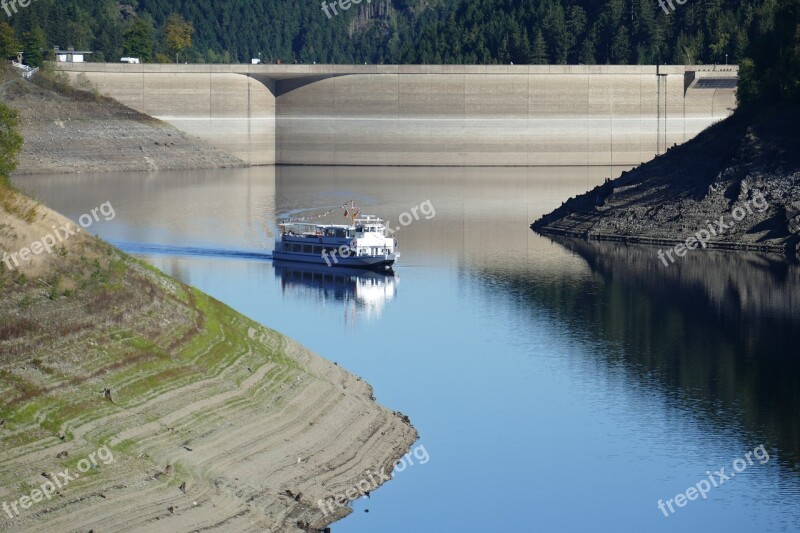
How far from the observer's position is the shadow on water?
4184 cm

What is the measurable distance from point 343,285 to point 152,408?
120 ft

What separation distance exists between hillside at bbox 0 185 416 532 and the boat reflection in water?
2179cm

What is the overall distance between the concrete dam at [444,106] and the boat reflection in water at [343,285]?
72.9 m

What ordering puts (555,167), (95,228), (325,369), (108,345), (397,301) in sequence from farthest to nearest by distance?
(555,167)
(95,228)
(397,301)
(325,369)
(108,345)

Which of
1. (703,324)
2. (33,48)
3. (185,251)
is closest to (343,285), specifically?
(185,251)

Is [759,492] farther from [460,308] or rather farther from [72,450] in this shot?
[460,308]

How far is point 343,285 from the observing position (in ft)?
221

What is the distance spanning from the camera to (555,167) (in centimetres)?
14488

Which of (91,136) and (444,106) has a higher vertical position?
(444,106)

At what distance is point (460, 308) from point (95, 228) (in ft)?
110

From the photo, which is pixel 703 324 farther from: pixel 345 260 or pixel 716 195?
pixel 716 195

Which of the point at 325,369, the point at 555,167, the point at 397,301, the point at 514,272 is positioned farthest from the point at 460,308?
the point at 555,167

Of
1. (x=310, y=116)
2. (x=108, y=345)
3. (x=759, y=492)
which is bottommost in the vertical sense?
(x=759, y=492)

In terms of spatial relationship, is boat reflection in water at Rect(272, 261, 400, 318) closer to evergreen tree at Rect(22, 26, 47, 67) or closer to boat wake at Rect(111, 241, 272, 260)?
boat wake at Rect(111, 241, 272, 260)
